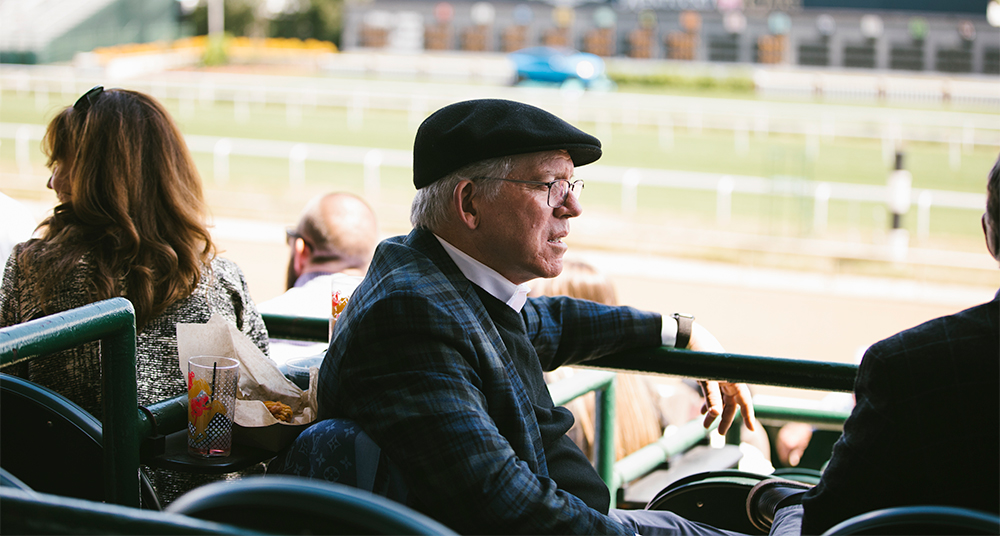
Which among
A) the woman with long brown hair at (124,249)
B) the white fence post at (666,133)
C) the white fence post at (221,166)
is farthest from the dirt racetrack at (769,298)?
the white fence post at (666,133)

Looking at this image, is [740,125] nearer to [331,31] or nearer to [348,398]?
[348,398]

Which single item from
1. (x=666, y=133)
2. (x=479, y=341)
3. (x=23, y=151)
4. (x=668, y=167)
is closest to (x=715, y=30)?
(x=666, y=133)

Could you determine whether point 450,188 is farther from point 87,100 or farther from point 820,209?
point 820,209

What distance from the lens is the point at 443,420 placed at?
4.78 feet

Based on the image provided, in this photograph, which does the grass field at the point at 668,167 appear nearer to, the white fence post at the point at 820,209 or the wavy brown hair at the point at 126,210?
the white fence post at the point at 820,209

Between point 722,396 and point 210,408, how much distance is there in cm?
123

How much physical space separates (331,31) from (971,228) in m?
51.4

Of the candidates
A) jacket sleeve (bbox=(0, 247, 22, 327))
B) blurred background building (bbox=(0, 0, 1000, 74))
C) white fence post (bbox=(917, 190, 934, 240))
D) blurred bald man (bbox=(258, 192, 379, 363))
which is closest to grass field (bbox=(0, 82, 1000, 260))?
white fence post (bbox=(917, 190, 934, 240))

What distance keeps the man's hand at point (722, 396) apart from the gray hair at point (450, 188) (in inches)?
27.9

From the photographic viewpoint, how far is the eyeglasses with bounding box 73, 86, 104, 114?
223cm

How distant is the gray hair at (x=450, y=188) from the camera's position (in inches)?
69.6

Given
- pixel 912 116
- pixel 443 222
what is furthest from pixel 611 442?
pixel 912 116

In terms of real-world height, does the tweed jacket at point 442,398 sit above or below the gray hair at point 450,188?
Answer: below

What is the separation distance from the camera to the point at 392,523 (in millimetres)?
977
